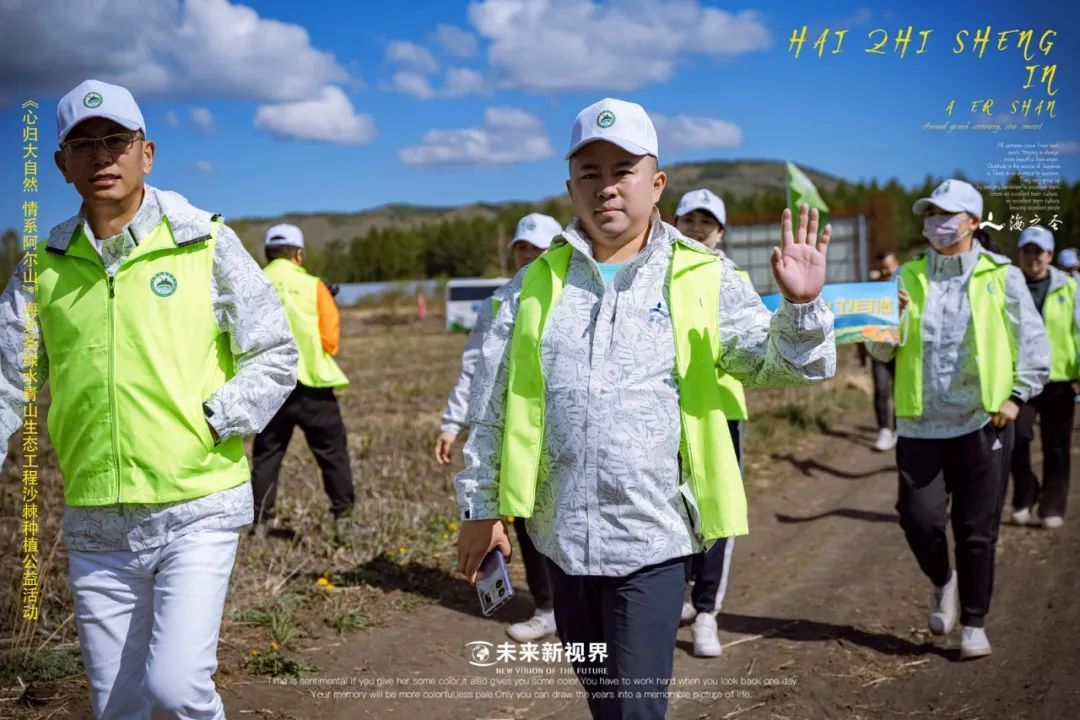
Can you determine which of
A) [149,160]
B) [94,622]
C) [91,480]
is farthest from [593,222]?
[94,622]

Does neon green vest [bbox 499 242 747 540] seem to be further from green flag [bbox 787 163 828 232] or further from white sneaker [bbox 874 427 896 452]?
white sneaker [bbox 874 427 896 452]

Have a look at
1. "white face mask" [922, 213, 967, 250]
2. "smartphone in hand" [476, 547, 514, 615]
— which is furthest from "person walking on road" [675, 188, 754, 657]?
"smartphone in hand" [476, 547, 514, 615]

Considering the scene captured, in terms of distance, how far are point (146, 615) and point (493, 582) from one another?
3.65ft

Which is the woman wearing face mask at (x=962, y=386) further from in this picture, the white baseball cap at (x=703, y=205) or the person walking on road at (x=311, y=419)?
the person walking on road at (x=311, y=419)

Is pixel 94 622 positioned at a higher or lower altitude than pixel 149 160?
lower

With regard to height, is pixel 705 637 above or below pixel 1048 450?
below

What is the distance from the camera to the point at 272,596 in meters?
5.79

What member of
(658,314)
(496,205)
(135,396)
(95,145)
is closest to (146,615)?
(135,396)

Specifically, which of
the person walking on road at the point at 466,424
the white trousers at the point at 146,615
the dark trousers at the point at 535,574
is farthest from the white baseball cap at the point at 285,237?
the white trousers at the point at 146,615

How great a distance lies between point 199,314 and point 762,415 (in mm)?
10068

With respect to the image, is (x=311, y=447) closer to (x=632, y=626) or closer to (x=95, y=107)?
(x=95, y=107)

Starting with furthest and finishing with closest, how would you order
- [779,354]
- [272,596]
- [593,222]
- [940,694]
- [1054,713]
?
[272,596] < [940,694] < [1054,713] < [593,222] < [779,354]

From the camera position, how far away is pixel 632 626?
2.93 metres

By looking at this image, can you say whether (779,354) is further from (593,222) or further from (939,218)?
(939,218)
